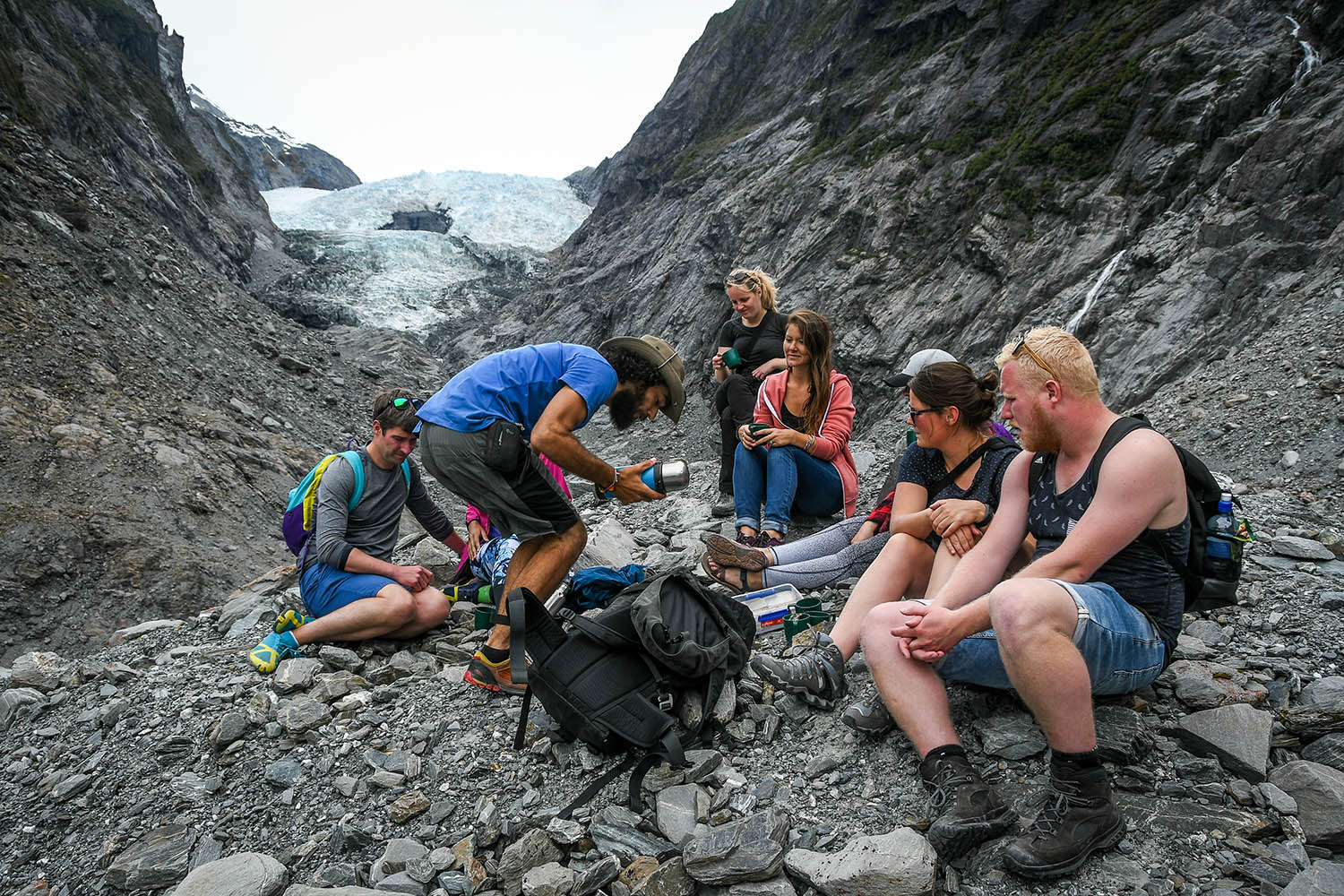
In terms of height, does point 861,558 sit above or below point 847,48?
below

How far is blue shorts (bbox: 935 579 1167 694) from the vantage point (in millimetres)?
2133

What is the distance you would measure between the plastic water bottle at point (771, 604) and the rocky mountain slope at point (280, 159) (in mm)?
76676

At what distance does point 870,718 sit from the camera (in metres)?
2.66

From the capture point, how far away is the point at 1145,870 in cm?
197

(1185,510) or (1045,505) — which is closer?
(1185,510)

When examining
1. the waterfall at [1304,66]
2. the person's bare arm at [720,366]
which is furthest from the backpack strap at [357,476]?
the waterfall at [1304,66]

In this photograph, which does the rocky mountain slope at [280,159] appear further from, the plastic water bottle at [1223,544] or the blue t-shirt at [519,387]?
the plastic water bottle at [1223,544]

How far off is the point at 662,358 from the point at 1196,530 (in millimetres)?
2517

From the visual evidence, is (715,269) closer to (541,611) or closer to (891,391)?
(891,391)

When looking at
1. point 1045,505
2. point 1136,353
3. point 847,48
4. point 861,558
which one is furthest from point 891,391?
point 847,48

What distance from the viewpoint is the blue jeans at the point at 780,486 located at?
5.07 meters

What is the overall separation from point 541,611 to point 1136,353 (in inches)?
343

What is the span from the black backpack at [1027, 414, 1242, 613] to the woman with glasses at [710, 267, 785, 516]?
165 inches

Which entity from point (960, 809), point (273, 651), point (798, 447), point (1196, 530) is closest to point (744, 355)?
point (798, 447)
